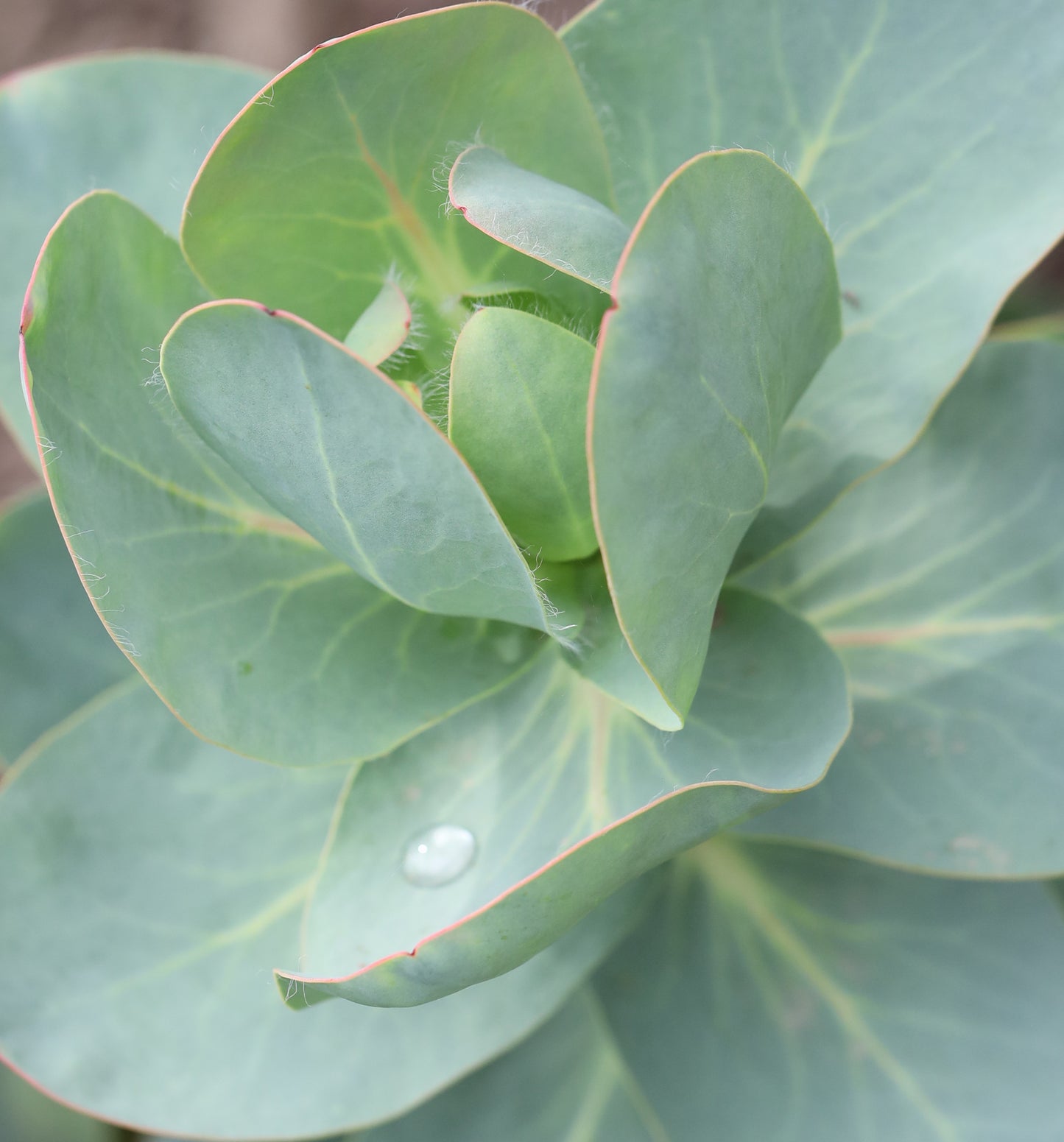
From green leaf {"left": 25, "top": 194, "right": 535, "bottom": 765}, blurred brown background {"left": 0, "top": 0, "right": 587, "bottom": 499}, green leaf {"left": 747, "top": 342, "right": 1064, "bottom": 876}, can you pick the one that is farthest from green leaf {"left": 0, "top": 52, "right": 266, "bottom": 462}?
blurred brown background {"left": 0, "top": 0, "right": 587, "bottom": 499}

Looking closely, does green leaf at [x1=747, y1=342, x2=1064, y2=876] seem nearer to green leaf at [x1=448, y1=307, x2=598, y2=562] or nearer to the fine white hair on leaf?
green leaf at [x1=448, y1=307, x2=598, y2=562]

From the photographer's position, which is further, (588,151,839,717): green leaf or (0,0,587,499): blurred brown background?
(0,0,587,499): blurred brown background

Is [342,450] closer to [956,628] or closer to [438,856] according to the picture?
[438,856]

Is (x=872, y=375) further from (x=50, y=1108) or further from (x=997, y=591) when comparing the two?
(x=50, y=1108)

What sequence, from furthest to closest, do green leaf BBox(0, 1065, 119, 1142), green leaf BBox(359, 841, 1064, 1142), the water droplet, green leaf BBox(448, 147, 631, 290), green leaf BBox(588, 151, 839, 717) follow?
green leaf BBox(0, 1065, 119, 1142) < green leaf BBox(359, 841, 1064, 1142) < the water droplet < green leaf BBox(448, 147, 631, 290) < green leaf BBox(588, 151, 839, 717)

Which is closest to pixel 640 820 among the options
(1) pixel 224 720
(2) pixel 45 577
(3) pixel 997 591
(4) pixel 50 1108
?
(1) pixel 224 720

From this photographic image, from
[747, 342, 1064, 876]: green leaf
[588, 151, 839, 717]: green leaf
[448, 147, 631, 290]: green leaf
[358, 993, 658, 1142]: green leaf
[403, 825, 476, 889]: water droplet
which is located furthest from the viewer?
[358, 993, 658, 1142]: green leaf

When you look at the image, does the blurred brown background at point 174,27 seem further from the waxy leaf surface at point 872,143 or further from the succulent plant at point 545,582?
the waxy leaf surface at point 872,143
